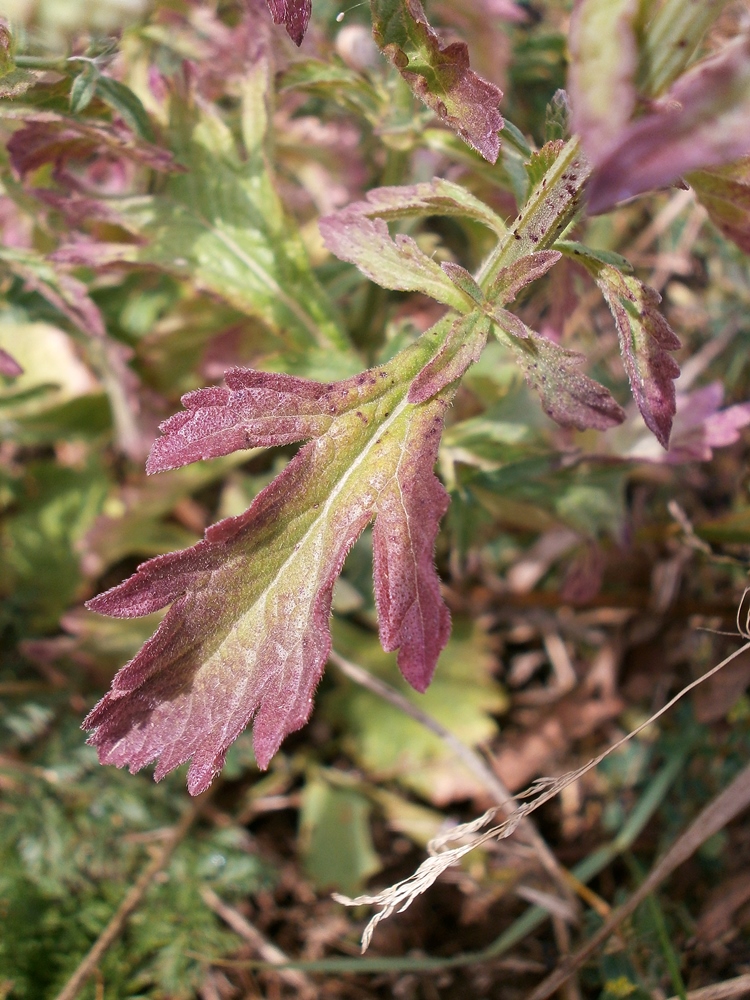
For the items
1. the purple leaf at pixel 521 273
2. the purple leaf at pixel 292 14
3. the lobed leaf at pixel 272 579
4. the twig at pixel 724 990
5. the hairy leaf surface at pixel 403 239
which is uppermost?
the purple leaf at pixel 292 14

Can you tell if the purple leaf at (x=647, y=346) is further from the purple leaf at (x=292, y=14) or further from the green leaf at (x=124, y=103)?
the green leaf at (x=124, y=103)

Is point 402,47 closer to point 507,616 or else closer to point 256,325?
point 256,325

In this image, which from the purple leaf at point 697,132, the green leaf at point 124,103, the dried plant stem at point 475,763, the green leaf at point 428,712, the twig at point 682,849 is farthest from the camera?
the green leaf at point 428,712

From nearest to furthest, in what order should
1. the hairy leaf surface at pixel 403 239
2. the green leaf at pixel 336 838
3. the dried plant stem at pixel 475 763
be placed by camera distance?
the hairy leaf surface at pixel 403 239 < the dried plant stem at pixel 475 763 < the green leaf at pixel 336 838

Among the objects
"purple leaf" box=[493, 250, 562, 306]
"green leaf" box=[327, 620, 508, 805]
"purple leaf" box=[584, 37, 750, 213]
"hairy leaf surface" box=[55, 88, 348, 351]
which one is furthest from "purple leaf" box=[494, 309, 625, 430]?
"green leaf" box=[327, 620, 508, 805]

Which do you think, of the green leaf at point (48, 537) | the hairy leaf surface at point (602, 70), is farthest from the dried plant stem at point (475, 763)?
the hairy leaf surface at point (602, 70)

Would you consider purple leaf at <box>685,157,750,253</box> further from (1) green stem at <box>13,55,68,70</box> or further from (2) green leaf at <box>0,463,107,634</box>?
(2) green leaf at <box>0,463,107,634</box>

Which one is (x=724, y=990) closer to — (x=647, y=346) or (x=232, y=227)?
(x=647, y=346)
